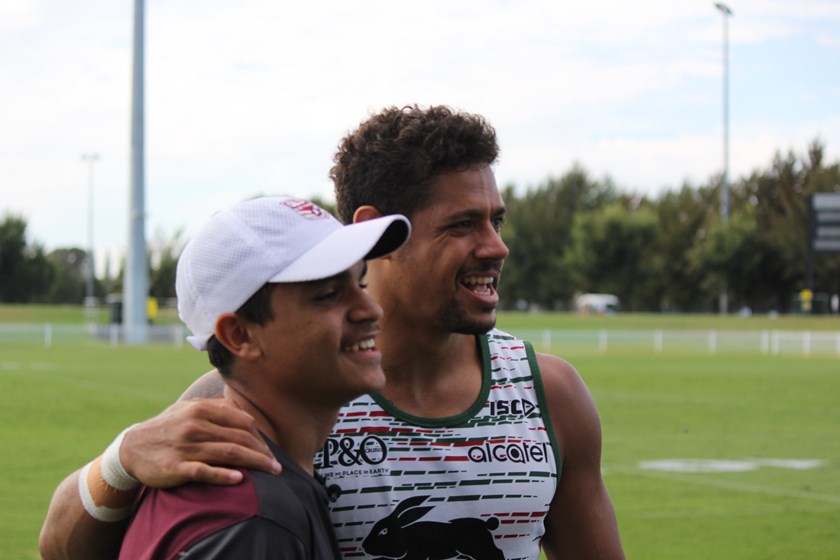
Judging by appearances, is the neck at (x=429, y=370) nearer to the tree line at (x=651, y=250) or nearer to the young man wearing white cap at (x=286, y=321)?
the young man wearing white cap at (x=286, y=321)

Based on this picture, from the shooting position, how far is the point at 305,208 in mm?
2537

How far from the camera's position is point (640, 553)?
29.0 feet

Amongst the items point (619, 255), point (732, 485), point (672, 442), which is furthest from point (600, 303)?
point (732, 485)

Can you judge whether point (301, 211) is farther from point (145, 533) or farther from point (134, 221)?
point (134, 221)

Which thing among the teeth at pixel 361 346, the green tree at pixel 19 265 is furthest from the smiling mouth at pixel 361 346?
the green tree at pixel 19 265

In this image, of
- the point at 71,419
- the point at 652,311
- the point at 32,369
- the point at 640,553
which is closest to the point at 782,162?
the point at 652,311

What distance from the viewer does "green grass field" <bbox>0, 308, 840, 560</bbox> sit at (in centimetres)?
958

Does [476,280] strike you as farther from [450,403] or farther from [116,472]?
[116,472]

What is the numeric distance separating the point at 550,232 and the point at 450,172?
90329 mm

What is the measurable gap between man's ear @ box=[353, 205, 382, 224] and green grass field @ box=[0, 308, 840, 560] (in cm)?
598

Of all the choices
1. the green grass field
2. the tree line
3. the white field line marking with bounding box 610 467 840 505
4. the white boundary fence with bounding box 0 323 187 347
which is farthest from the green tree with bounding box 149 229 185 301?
the white field line marking with bounding box 610 467 840 505

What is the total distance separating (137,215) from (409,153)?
42915 millimetres

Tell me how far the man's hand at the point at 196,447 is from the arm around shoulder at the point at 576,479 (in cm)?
110

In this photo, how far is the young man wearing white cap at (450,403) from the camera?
3092 millimetres
